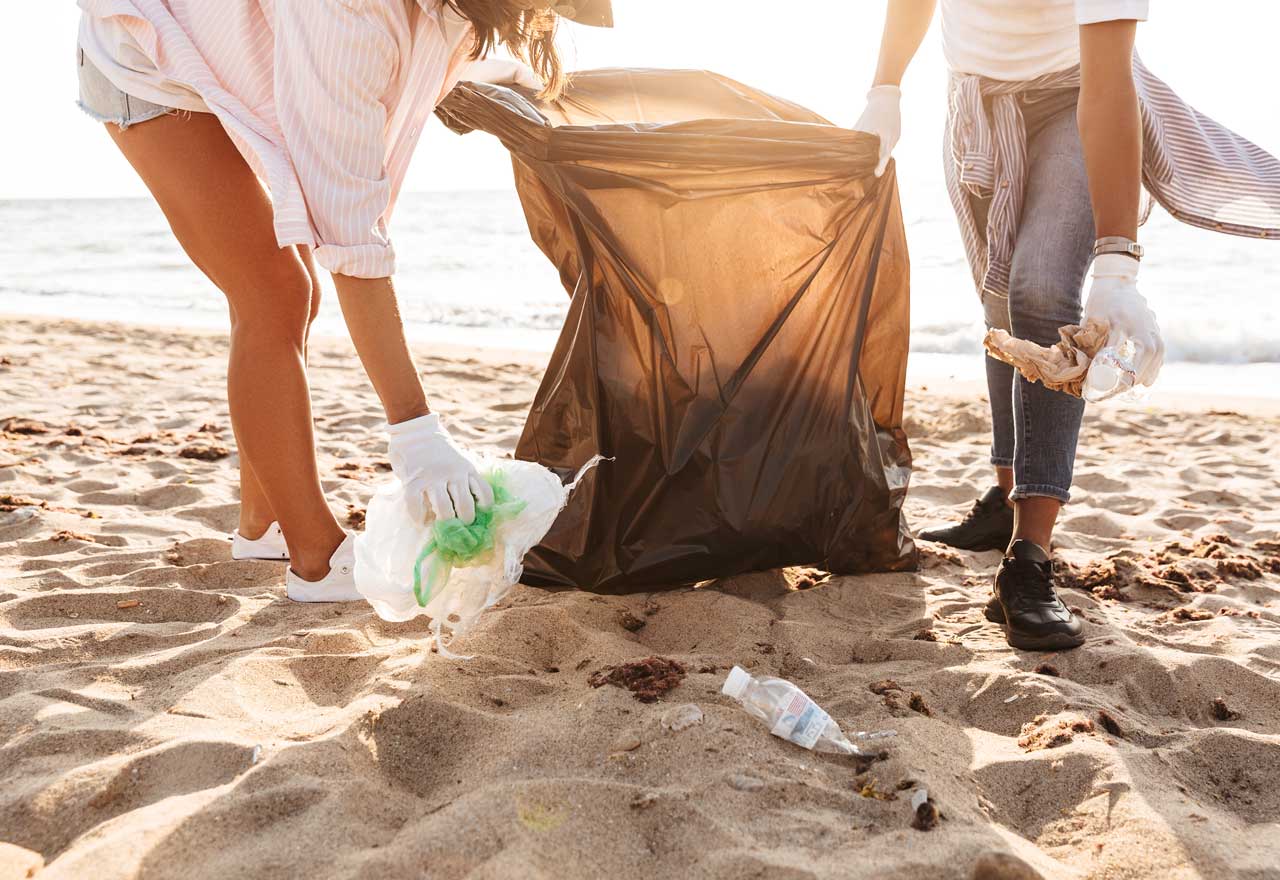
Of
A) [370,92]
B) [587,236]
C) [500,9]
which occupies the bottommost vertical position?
[587,236]

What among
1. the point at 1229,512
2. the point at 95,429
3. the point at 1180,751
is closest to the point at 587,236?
Result: the point at 1180,751

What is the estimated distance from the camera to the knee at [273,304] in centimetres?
171

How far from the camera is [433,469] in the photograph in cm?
144

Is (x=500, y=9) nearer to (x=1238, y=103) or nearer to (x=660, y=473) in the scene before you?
(x=660, y=473)

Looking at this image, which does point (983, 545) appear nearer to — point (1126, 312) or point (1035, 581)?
point (1035, 581)

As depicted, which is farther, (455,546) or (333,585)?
(333,585)

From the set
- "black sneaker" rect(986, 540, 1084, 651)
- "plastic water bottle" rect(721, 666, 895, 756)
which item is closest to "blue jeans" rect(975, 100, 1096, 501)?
"black sneaker" rect(986, 540, 1084, 651)

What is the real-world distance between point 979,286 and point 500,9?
1242 mm

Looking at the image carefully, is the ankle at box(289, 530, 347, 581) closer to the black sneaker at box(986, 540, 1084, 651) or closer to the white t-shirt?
the black sneaker at box(986, 540, 1084, 651)

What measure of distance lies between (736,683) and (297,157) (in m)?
0.97

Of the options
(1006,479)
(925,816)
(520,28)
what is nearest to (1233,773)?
(925,816)

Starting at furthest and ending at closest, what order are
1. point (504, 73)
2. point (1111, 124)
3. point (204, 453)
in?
point (204, 453) → point (504, 73) → point (1111, 124)

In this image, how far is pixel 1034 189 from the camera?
185cm

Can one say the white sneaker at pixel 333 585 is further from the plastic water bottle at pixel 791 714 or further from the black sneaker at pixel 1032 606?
the black sneaker at pixel 1032 606
